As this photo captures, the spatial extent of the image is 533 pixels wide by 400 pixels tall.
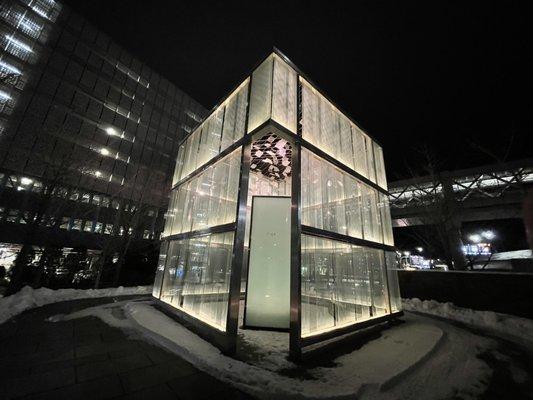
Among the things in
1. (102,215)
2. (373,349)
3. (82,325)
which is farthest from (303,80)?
(102,215)

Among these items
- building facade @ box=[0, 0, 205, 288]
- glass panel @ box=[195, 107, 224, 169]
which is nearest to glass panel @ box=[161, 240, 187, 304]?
glass panel @ box=[195, 107, 224, 169]

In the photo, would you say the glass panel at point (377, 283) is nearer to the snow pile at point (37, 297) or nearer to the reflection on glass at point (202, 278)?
the reflection on glass at point (202, 278)

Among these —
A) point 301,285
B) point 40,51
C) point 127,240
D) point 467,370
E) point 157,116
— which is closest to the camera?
point 467,370

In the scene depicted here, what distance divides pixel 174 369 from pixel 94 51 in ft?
166

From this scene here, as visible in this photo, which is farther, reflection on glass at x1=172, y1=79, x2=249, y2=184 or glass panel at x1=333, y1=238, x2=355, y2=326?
reflection on glass at x1=172, y1=79, x2=249, y2=184

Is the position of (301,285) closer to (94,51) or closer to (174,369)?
(174,369)

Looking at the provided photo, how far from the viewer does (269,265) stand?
7.18 meters

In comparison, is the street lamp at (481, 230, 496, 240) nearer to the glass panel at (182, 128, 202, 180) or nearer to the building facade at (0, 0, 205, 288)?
the glass panel at (182, 128, 202, 180)

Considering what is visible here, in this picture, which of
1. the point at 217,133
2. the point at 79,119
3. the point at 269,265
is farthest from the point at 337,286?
the point at 79,119

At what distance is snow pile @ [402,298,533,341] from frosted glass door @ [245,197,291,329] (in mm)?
7397

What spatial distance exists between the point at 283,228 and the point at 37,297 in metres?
10.4

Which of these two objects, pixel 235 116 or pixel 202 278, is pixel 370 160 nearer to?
pixel 235 116

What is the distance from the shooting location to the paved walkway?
333cm

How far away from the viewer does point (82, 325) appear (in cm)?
635
